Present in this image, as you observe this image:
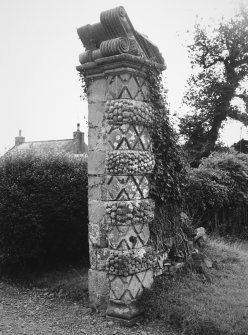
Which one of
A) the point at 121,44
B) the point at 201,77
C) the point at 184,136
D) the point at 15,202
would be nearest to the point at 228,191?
Result: the point at 15,202

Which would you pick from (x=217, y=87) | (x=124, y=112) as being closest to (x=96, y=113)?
(x=124, y=112)

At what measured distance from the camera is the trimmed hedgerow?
281 inches

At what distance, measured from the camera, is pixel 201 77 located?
734 inches

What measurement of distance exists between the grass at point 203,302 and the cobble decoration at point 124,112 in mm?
2295

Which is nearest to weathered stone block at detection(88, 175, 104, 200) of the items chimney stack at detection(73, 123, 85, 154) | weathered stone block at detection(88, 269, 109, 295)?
weathered stone block at detection(88, 269, 109, 295)

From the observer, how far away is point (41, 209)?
7336mm

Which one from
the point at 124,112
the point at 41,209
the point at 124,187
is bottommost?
the point at 41,209

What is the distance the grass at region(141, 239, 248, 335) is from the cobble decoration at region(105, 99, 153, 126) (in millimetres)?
2295

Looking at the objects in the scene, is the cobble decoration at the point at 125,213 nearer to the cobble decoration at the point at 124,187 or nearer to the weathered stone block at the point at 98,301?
the cobble decoration at the point at 124,187

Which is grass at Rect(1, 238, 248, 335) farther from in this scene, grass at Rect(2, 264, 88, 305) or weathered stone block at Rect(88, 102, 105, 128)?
weathered stone block at Rect(88, 102, 105, 128)

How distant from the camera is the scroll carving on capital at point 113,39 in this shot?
5.18 meters

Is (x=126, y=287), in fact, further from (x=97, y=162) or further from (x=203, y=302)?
(x=97, y=162)

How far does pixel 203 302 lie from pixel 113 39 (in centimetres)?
357

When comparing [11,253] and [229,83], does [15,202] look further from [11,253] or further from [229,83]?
[229,83]
